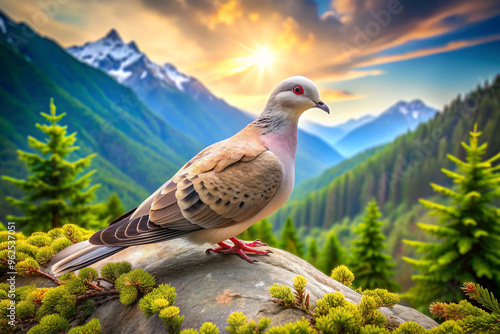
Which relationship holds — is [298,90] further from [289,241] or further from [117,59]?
[117,59]

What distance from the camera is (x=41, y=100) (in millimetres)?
113625

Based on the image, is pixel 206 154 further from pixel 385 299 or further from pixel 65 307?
pixel 385 299

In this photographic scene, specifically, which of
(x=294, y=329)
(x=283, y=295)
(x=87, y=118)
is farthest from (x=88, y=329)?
(x=87, y=118)

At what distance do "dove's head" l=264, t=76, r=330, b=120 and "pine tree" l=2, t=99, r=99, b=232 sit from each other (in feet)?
43.9

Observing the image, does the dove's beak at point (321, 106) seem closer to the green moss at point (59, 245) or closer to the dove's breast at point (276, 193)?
the dove's breast at point (276, 193)

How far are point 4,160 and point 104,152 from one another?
47.4 meters

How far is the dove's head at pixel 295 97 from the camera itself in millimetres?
4484

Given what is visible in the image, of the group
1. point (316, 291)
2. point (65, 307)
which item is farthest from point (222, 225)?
point (65, 307)

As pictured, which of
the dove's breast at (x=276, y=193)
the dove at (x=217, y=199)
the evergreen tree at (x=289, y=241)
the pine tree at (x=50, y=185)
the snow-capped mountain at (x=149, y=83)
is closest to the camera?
the dove at (x=217, y=199)

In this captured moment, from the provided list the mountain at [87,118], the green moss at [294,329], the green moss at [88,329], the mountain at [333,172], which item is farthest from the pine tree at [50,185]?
the mountain at [333,172]

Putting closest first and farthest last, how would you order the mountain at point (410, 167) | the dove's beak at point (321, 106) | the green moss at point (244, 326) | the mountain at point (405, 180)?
the green moss at point (244, 326)
the dove's beak at point (321, 106)
the mountain at point (405, 180)
the mountain at point (410, 167)

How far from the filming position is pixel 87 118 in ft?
399

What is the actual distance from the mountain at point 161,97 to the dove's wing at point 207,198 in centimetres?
12259

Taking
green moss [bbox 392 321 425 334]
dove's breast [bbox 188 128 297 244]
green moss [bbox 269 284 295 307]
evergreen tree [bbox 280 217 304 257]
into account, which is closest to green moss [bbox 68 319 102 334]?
dove's breast [bbox 188 128 297 244]
